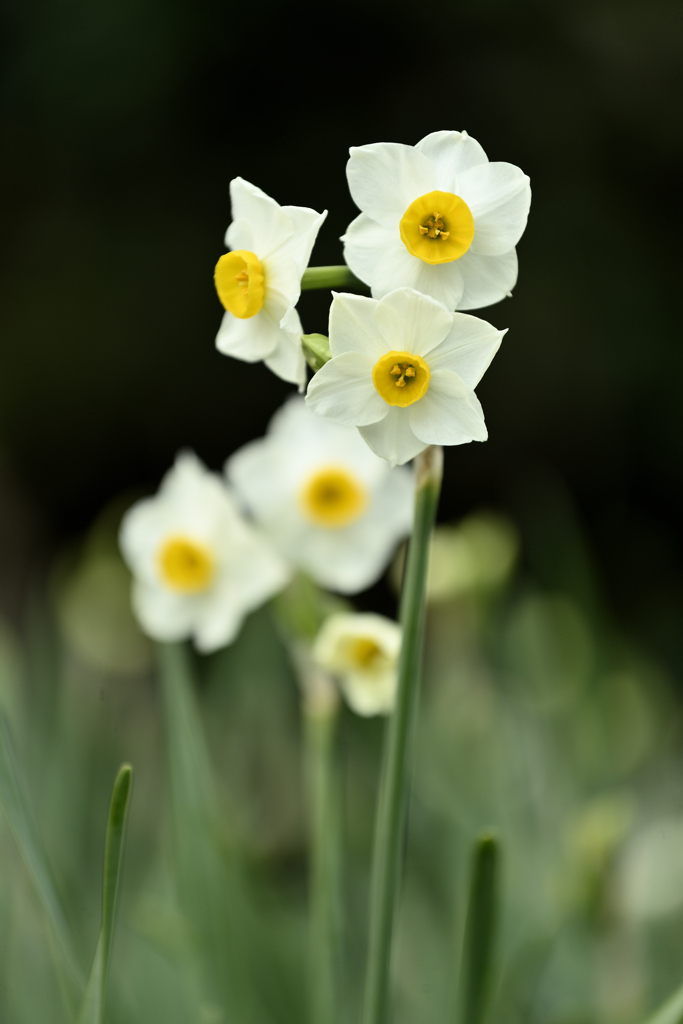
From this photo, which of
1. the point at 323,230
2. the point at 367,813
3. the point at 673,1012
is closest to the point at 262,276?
the point at 673,1012

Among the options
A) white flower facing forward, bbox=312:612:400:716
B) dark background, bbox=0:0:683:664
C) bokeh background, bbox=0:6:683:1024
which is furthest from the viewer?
dark background, bbox=0:0:683:664

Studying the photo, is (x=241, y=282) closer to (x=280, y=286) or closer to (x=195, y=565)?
(x=280, y=286)

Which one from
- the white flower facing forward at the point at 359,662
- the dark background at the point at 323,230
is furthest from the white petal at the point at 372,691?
the dark background at the point at 323,230

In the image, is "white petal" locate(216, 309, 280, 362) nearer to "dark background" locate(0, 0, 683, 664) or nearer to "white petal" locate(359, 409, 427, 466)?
"white petal" locate(359, 409, 427, 466)

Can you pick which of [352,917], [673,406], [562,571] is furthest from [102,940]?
[673,406]

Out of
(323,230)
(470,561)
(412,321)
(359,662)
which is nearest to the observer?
(412,321)

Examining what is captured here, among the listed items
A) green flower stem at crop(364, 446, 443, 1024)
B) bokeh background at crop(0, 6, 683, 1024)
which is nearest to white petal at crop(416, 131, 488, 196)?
green flower stem at crop(364, 446, 443, 1024)

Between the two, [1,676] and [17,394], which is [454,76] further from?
[1,676]
